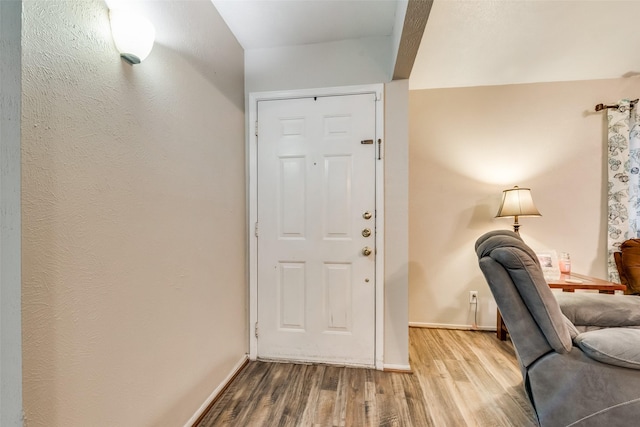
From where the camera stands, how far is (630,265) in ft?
7.25

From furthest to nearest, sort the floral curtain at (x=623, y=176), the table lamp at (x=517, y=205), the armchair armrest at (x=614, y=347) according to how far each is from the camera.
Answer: the floral curtain at (x=623, y=176)
the table lamp at (x=517, y=205)
the armchair armrest at (x=614, y=347)

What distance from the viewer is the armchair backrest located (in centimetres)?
109

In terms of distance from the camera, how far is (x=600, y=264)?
2410 millimetres

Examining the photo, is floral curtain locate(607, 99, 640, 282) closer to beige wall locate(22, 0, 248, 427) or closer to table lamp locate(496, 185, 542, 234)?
table lamp locate(496, 185, 542, 234)

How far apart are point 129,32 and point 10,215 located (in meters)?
0.72

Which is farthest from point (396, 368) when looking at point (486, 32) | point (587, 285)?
point (486, 32)

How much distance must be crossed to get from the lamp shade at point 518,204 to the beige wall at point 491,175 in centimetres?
28

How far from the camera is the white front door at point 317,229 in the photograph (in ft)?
6.27

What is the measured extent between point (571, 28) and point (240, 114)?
261 centimetres

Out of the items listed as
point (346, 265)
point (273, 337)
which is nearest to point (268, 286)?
point (273, 337)

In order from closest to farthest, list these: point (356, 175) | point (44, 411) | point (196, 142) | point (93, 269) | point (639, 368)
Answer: point (44, 411) < point (93, 269) < point (639, 368) < point (196, 142) < point (356, 175)

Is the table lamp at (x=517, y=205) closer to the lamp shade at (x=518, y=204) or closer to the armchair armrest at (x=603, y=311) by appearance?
the lamp shade at (x=518, y=204)

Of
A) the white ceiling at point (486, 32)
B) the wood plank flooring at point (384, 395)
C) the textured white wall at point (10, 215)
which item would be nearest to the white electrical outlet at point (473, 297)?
the wood plank flooring at point (384, 395)

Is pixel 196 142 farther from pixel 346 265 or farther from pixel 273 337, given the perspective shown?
pixel 273 337
